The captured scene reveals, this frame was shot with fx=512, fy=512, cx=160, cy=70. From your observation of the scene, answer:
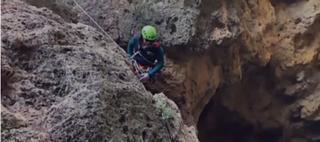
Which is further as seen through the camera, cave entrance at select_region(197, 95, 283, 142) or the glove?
cave entrance at select_region(197, 95, 283, 142)

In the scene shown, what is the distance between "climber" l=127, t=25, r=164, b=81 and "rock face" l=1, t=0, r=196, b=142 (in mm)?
1514

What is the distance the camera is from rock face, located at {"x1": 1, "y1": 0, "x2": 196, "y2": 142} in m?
3.04

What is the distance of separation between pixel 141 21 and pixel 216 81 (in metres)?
1.39

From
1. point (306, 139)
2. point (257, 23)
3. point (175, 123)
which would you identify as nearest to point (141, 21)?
point (257, 23)

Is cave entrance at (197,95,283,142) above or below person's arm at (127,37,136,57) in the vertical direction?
below

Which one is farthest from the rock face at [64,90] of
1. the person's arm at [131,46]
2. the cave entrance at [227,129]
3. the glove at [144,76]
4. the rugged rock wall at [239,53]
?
the cave entrance at [227,129]

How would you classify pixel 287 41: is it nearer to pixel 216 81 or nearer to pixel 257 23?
pixel 257 23

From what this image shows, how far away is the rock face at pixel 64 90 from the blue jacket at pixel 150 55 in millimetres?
1569

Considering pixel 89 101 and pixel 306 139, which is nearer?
pixel 89 101

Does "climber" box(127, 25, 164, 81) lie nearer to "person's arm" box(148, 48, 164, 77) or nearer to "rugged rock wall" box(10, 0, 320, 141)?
"person's arm" box(148, 48, 164, 77)

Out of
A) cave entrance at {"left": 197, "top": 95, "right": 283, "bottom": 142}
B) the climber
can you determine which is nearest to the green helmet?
the climber

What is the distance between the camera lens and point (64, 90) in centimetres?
331

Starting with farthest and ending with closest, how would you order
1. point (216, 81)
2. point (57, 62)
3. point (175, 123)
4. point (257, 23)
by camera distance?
point (257, 23)
point (216, 81)
point (175, 123)
point (57, 62)

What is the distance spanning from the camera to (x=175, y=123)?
3.92m
